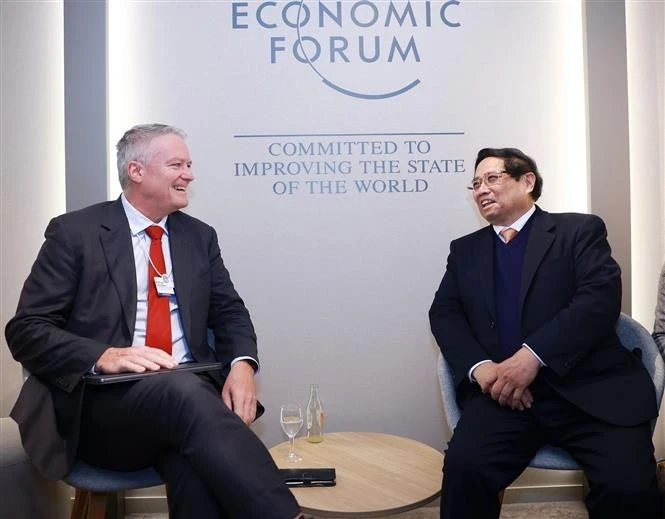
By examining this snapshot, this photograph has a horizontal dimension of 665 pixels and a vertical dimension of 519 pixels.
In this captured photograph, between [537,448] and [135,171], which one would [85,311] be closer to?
[135,171]

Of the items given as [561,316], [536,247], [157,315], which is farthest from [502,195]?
[157,315]

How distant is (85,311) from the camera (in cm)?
257

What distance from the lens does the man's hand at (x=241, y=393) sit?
2424 mm

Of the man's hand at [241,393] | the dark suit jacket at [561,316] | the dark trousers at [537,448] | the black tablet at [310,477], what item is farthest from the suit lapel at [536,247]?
the man's hand at [241,393]

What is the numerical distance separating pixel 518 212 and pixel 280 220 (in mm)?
1242

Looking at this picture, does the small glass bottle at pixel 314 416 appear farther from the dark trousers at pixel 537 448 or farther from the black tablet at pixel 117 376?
the black tablet at pixel 117 376

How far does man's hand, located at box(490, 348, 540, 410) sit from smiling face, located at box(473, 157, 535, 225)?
25.0 inches

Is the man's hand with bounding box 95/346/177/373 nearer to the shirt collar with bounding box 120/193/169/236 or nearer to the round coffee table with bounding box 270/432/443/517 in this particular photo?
the shirt collar with bounding box 120/193/169/236

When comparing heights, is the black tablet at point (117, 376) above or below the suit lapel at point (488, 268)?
below

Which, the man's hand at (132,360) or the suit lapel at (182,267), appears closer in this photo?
the man's hand at (132,360)

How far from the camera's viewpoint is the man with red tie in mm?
2062

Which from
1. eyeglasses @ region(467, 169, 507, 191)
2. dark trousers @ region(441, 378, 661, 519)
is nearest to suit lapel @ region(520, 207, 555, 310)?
eyeglasses @ region(467, 169, 507, 191)

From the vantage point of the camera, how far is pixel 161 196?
2.78 meters

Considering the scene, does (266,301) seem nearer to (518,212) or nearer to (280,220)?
(280,220)
